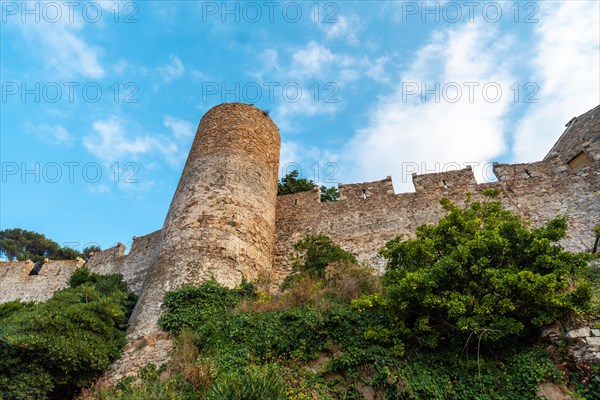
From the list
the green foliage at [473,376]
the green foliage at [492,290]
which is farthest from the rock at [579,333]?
the green foliage at [473,376]

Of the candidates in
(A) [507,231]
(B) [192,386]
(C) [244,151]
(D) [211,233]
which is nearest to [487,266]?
(A) [507,231]

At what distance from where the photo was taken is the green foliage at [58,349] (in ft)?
24.2

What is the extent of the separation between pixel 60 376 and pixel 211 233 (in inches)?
177

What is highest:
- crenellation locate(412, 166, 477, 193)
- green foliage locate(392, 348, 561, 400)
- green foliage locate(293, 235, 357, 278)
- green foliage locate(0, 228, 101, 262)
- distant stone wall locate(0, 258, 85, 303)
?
green foliage locate(0, 228, 101, 262)

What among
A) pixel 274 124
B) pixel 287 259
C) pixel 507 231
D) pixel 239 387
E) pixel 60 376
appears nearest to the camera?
pixel 239 387

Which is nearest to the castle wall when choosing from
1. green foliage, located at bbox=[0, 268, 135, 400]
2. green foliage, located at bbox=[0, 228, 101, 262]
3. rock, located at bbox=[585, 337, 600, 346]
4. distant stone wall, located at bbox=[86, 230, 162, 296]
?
rock, located at bbox=[585, 337, 600, 346]

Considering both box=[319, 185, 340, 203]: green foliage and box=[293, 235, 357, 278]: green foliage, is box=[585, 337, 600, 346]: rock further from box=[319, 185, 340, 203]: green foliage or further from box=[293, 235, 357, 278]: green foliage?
box=[319, 185, 340, 203]: green foliage

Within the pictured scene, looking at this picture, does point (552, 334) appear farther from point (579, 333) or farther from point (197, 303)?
point (197, 303)

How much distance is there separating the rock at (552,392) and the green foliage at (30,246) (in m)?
40.1

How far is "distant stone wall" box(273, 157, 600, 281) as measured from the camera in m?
11.8

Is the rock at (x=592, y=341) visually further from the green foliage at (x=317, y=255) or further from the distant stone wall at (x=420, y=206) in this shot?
the green foliage at (x=317, y=255)

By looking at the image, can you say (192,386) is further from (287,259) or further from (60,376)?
(287,259)

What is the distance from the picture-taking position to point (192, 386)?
22.1 feet

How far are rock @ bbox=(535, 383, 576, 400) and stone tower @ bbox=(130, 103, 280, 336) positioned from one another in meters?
6.71
